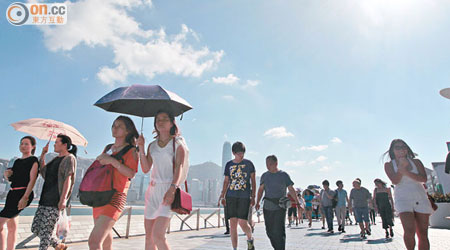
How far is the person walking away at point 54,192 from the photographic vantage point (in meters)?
3.66

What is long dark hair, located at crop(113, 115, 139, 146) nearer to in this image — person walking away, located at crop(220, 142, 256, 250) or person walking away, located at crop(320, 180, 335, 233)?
person walking away, located at crop(220, 142, 256, 250)

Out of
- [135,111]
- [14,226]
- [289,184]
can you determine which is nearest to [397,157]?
[289,184]

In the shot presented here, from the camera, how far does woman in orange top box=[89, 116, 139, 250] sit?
260cm

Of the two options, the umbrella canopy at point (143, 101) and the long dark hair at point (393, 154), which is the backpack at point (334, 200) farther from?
the umbrella canopy at point (143, 101)

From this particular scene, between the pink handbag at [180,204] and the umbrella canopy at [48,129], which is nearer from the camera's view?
the pink handbag at [180,204]

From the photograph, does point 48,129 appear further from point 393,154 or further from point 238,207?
point 393,154

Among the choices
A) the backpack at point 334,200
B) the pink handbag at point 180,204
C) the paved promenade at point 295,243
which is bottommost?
the paved promenade at point 295,243

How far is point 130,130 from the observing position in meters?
3.20

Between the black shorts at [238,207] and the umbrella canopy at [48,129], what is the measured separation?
2755 mm

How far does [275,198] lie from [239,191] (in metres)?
0.63

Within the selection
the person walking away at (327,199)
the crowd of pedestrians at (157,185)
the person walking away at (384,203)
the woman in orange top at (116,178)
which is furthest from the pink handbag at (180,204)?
the person walking away at (327,199)

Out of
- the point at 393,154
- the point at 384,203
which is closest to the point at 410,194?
the point at 393,154

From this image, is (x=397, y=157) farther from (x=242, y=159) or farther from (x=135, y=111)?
(x=135, y=111)

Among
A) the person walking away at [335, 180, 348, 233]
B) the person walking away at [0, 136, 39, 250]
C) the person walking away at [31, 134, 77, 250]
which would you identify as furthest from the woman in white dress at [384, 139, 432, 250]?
the person walking away at [335, 180, 348, 233]
